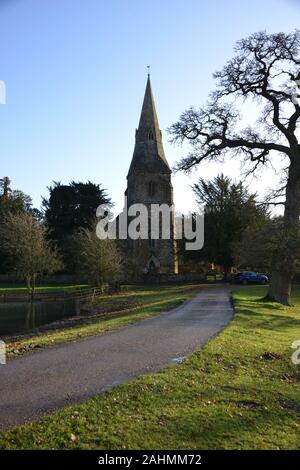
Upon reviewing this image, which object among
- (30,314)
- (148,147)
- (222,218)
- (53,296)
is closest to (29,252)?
(53,296)

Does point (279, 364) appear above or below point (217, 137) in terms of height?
below

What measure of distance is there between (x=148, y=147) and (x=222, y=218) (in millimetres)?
18244

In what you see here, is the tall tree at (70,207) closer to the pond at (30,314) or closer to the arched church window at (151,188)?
the arched church window at (151,188)

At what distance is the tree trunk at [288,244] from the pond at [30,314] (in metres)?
12.7

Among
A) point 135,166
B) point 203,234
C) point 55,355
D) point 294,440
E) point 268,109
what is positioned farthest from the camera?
point 135,166

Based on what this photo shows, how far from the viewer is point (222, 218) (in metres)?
54.6

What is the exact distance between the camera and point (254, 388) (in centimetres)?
947

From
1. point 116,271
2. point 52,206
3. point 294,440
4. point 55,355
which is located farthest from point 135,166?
point 294,440

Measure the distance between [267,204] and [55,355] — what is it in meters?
20.6

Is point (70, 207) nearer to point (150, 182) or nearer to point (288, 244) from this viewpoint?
point (150, 182)

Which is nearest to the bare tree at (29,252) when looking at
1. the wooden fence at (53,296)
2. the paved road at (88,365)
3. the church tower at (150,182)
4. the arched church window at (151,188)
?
the wooden fence at (53,296)

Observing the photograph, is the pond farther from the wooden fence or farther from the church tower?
the church tower
